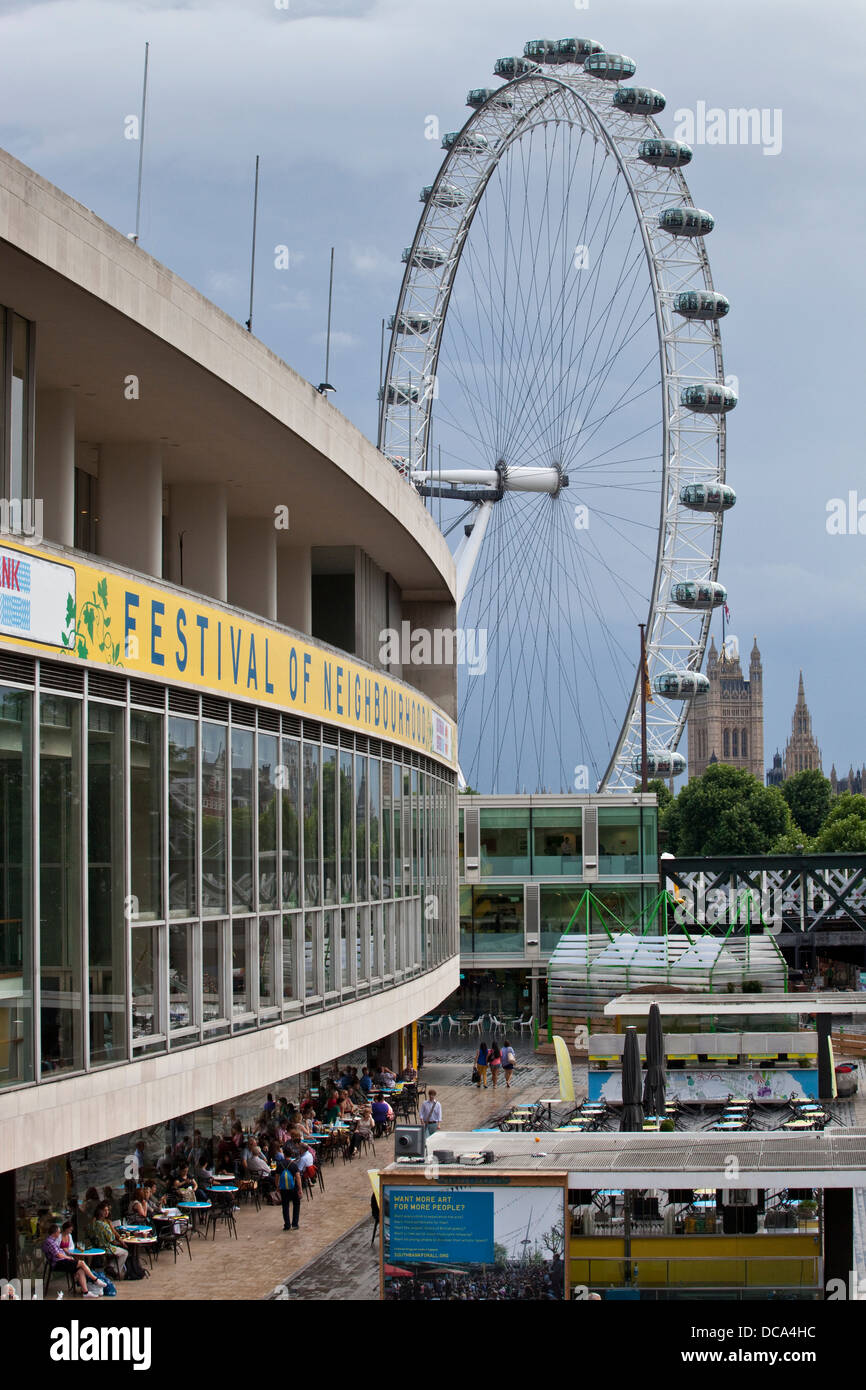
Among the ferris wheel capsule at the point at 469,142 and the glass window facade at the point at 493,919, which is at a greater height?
the ferris wheel capsule at the point at 469,142

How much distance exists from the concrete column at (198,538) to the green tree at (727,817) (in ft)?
245

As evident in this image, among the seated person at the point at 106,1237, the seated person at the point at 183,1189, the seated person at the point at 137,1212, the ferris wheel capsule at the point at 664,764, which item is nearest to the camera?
the seated person at the point at 106,1237

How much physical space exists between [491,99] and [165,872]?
2070 inches

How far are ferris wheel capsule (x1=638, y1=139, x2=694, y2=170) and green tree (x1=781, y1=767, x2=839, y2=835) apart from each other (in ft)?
190

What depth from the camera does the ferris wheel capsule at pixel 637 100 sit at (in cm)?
6009

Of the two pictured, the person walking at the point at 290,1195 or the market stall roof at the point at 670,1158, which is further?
the person walking at the point at 290,1195

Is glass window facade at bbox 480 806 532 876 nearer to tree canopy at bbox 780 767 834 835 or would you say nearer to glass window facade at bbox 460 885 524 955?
glass window facade at bbox 460 885 524 955

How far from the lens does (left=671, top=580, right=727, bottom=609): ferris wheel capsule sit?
63.2 meters

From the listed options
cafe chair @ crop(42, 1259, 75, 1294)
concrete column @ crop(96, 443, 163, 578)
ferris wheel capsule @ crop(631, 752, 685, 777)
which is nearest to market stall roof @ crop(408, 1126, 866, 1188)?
cafe chair @ crop(42, 1259, 75, 1294)

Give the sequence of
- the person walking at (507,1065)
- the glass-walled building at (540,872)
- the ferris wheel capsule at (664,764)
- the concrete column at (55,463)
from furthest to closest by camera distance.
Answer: the ferris wheel capsule at (664,764), the glass-walled building at (540,872), the person walking at (507,1065), the concrete column at (55,463)

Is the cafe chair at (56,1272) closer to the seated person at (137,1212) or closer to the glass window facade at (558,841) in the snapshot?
the seated person at (137,1212)

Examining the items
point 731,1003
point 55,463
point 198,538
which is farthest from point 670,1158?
point 731,1003

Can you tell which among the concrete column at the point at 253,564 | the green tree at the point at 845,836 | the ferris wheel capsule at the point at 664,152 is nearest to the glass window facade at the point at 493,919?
the concrete column at the point at 253,564
